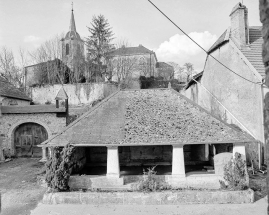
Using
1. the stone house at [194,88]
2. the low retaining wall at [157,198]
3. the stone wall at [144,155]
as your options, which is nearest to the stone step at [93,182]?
the low retaining wall at [157,198]

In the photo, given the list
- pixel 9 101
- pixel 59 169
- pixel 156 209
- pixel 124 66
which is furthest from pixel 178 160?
pixel 124 66

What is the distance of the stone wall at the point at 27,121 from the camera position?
1378 cm

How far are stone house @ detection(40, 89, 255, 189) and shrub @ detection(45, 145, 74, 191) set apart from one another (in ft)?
1.18

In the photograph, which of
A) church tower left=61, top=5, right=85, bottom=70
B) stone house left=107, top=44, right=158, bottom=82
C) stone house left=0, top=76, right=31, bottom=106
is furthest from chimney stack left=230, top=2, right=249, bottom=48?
church tower left=61, top=5, right=85, bottom=70

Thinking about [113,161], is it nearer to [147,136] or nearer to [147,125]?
[147,136]

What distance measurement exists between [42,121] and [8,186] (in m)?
5.12

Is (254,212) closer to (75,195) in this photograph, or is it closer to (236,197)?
(236,197)

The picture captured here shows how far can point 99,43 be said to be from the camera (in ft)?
106

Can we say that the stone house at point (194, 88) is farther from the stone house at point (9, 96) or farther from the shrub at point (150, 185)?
the stone house at point (9, 96)

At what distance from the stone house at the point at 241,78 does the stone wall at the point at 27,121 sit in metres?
9.67

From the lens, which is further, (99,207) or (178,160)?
(178,160)

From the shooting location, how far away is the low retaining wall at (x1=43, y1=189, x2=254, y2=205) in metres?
7.43

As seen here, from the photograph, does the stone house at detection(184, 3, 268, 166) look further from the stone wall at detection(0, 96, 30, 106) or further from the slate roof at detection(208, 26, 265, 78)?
the stone wall at detection(0, 96, 30, 106)

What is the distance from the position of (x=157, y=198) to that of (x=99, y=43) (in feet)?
92.5
